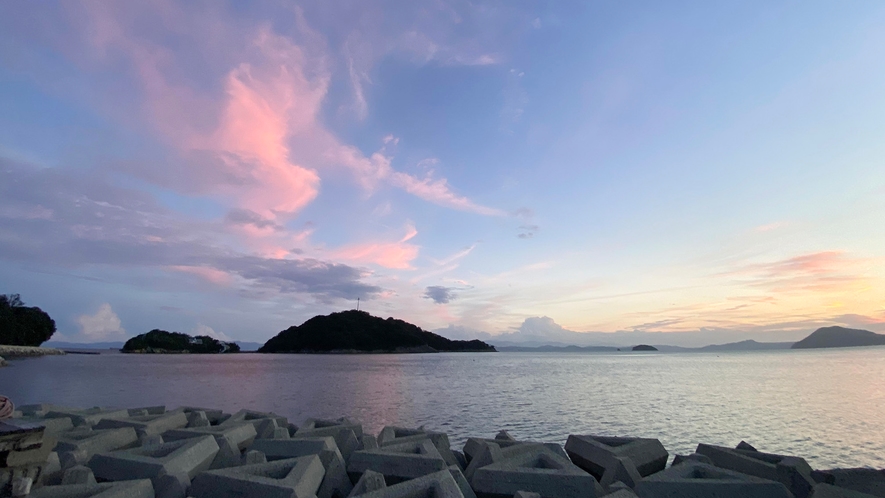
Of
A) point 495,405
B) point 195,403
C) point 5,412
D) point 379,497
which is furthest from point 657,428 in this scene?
point 195,403

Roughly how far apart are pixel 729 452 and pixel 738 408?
19.8m

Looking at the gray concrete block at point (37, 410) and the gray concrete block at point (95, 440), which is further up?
the gray concrete block at point (37, 410)

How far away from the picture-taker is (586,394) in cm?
3225

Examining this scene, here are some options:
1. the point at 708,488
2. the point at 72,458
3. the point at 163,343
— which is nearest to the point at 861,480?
the point at 708,488

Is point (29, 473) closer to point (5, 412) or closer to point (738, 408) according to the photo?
Result: point (5, 412)

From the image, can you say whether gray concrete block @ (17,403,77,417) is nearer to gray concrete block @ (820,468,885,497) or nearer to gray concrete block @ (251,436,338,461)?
gray concrete block @ (251,436,338,461)

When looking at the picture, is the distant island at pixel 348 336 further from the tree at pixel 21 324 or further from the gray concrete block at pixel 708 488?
the gray concrete block at pixel 708 488

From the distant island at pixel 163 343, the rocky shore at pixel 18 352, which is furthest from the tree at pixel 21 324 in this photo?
the distant island at pixel 163 343

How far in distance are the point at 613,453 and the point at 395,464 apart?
4.16 m

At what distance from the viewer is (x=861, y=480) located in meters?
7.32

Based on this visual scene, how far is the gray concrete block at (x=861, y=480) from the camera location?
23.1 ft

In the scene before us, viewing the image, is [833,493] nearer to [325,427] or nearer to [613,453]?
[613,453]

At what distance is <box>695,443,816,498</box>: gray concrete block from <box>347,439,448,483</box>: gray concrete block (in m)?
5.56

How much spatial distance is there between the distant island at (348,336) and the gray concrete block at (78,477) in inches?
6669
